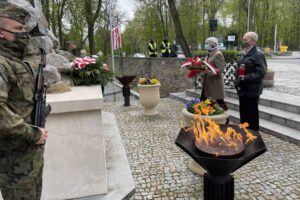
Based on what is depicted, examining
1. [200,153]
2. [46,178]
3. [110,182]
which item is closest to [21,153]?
[46,178]

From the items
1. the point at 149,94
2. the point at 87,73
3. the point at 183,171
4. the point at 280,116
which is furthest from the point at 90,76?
the point at 280,116

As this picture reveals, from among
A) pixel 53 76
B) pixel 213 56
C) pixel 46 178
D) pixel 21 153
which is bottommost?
pixel 46 178

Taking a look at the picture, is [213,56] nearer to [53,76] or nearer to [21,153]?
[53,76]

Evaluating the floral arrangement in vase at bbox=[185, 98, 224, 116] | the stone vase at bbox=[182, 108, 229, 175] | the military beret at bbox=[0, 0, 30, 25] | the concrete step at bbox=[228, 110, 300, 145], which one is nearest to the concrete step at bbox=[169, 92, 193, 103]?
the concrete step at bbox=[228, 110, 300, 145]

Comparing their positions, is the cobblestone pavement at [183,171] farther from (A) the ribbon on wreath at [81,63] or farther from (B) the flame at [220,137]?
(A) the ribbon on wreath at [81,63]

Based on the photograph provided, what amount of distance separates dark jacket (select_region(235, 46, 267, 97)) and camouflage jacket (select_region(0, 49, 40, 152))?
334cm

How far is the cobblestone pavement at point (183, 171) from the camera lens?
3107 millimetres

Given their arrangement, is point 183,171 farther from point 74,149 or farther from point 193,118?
point 74,149

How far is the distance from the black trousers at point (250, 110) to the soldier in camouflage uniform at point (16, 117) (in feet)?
11.4

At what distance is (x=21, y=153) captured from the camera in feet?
5.70

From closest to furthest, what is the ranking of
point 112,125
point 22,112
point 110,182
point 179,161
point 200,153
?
1. point 22,112
2. point 200,153
3. point 110,182
4. point 179,161
5. point 112,125

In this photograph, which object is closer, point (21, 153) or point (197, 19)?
point (21, 153)

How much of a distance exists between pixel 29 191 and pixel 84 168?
1.10 m

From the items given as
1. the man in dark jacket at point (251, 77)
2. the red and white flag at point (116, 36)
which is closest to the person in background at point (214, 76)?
the man in dark jacket at point (251, 77)
